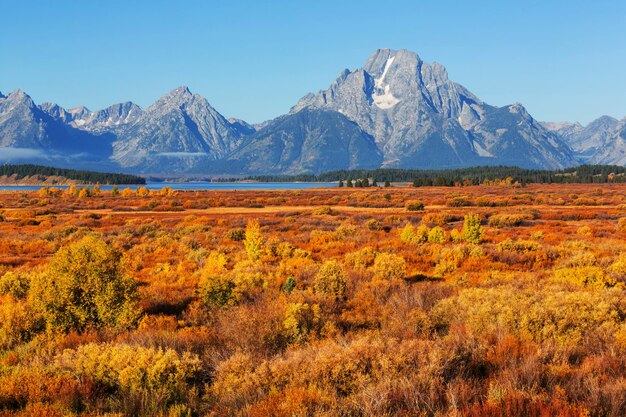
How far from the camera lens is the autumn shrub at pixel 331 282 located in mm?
12508

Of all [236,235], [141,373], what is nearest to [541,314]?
[141,373]

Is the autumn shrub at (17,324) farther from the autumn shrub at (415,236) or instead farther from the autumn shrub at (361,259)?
the autumn shrub at (415,236)

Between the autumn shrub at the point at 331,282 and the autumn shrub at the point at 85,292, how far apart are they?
480 cm

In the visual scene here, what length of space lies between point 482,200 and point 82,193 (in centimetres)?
7512

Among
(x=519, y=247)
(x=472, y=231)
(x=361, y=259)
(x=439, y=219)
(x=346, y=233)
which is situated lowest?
(x=439, y=219)

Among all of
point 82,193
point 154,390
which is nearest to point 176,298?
point 154,390

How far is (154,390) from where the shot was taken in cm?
612

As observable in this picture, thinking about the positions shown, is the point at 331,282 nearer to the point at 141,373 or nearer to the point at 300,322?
the point at 300,322

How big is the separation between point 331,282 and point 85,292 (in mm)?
6187

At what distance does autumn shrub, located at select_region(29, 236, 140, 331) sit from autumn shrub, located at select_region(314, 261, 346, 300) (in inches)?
189

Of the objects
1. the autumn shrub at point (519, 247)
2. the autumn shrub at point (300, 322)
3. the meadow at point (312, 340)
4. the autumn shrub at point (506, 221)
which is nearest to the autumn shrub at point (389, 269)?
the meadow at point (312, 340)

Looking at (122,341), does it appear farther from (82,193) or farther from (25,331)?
(82,193)

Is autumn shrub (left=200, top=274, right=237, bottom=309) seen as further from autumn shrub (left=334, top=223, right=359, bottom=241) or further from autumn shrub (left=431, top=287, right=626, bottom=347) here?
autumn shrub (left=334, top=223, right=359, bottom=241)

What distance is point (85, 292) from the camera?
10242mm
